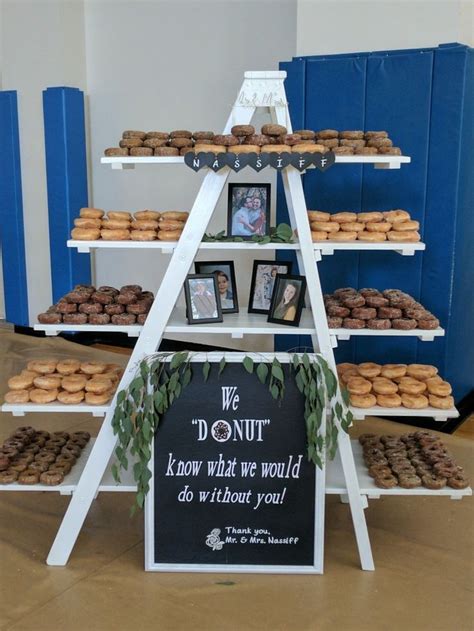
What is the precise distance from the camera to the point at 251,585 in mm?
2705

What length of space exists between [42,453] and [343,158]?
1.76m

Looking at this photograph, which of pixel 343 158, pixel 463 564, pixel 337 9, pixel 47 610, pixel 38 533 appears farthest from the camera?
pixel 337 9

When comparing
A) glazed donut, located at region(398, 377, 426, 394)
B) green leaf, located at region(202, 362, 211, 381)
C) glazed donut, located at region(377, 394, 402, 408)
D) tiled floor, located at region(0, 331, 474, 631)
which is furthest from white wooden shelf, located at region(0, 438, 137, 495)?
glazed donut, located at region(398, 377, 426, 394)

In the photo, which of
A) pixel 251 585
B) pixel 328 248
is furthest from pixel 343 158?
pixel 251 585

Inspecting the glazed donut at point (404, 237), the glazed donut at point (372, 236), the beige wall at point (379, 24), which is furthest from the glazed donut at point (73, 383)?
the beige wall at point (379, 24)

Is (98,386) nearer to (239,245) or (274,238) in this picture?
(239,245)

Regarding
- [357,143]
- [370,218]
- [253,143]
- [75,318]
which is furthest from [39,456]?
[357,143]

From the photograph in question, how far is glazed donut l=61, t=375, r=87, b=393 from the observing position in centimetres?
288

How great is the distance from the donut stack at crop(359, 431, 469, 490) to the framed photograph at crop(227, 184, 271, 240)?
1.06 meters

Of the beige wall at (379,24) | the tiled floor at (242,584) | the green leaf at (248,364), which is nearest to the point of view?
the tiled floor at (242,584)

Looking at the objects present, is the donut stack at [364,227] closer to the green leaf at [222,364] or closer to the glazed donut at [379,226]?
the glazed donut at [379,226]

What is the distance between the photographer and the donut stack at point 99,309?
2865 mm

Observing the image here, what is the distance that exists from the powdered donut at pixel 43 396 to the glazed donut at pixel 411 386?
1373mm

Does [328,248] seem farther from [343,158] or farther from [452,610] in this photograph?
[452,610]
